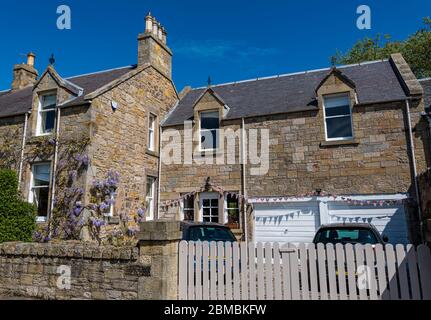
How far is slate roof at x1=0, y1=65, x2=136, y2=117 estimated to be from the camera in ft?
45.4

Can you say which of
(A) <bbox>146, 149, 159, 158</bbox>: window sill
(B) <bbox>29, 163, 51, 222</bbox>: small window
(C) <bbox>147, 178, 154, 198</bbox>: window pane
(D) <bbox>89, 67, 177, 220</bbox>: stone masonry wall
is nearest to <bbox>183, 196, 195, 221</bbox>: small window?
(C) <bbox>147, 178, 154, 198</bbox>: window pane

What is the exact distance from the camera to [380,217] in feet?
38.8

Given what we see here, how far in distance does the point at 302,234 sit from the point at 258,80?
8535 mm

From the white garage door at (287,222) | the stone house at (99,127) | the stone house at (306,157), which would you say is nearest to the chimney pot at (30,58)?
the stone house at (99,127)

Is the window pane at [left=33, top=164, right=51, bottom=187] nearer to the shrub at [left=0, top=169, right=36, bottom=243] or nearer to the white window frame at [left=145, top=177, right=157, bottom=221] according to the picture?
the shrub at [left=0, top=169, right=36, bottom=243]

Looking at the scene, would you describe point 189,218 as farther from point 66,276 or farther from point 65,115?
point 66,276

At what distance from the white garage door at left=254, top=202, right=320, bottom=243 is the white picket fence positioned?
7006 mm

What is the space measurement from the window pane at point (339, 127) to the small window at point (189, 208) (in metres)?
6.36

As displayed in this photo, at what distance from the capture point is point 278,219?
13.0 metres

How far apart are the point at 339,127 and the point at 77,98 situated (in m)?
10.5

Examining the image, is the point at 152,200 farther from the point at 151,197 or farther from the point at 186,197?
the point at 186,197

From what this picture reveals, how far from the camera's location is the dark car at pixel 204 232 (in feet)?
24.2

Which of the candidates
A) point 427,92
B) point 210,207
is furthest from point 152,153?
point 427,92
